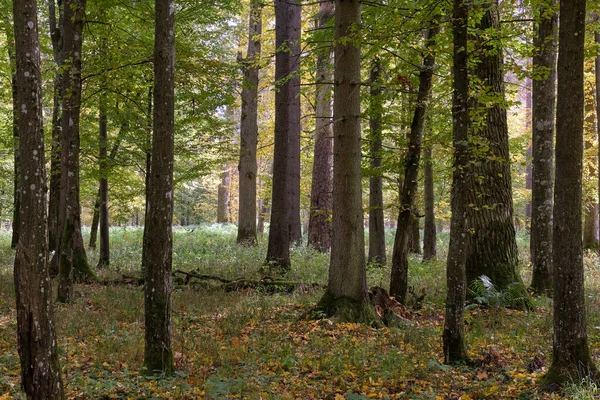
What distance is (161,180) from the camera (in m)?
5.28

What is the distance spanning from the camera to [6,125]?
19.5 metres

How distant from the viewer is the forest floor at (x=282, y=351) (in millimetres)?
5242

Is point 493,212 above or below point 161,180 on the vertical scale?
below

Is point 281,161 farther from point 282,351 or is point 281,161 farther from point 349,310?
point 282,351

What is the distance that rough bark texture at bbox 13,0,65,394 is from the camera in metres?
4.13

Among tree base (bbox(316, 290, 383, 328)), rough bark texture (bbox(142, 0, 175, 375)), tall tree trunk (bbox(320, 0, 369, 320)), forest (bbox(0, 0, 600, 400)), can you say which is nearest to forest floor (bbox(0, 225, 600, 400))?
forest (bbox(0, 0, 600, 400))

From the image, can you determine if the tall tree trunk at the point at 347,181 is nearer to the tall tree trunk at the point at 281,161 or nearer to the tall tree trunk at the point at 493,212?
the tall tree trunk at the point at 493,212

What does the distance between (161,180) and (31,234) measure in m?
1.49

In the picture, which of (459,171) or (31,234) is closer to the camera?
(31,234)

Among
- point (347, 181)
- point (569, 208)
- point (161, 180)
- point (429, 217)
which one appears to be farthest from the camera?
point (429, 217)

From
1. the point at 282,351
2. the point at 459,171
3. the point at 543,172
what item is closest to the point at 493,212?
the point at 543,172

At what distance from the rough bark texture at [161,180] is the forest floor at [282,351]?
2.66 feet

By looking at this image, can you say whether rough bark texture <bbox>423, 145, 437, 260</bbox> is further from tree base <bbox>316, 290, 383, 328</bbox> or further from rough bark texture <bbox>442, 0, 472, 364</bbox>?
rough bark texture <bbox>442, 0, 472, 364</bbox>

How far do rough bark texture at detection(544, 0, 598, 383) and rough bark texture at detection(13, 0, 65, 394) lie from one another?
5.00m
